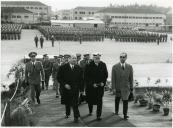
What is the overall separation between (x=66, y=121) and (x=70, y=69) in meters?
0.87

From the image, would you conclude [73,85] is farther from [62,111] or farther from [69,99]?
[62,111]

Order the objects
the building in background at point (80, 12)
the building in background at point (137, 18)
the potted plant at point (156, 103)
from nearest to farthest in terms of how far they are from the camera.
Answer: the potted plant at point (156, 103), the building in background at point (137, 18), the building in background at point (80, 12)

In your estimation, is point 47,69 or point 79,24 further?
point 79,24

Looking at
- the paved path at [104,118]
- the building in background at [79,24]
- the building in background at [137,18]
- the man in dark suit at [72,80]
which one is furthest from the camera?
the building in background at [137,18]

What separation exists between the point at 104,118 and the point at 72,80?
860mm

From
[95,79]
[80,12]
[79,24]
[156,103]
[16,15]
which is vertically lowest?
[156,103]

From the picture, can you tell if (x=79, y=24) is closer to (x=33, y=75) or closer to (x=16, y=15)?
(x=16, y=15)

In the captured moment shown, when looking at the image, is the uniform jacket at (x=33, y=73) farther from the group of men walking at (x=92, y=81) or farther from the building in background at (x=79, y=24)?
the building in background at (x=79, y=24)

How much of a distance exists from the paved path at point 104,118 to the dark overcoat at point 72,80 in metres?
0.38

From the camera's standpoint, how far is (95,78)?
653 cm

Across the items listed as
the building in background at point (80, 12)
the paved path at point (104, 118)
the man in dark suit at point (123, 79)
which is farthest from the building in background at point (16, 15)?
the man in dark suit at point (123, 79)

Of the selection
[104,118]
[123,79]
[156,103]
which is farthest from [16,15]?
[104,118]

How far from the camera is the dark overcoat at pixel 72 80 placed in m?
6.32

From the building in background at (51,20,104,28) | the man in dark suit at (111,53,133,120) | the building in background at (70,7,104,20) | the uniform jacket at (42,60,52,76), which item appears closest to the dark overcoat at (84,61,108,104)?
the man in dark suit at (111,53,133,120)
